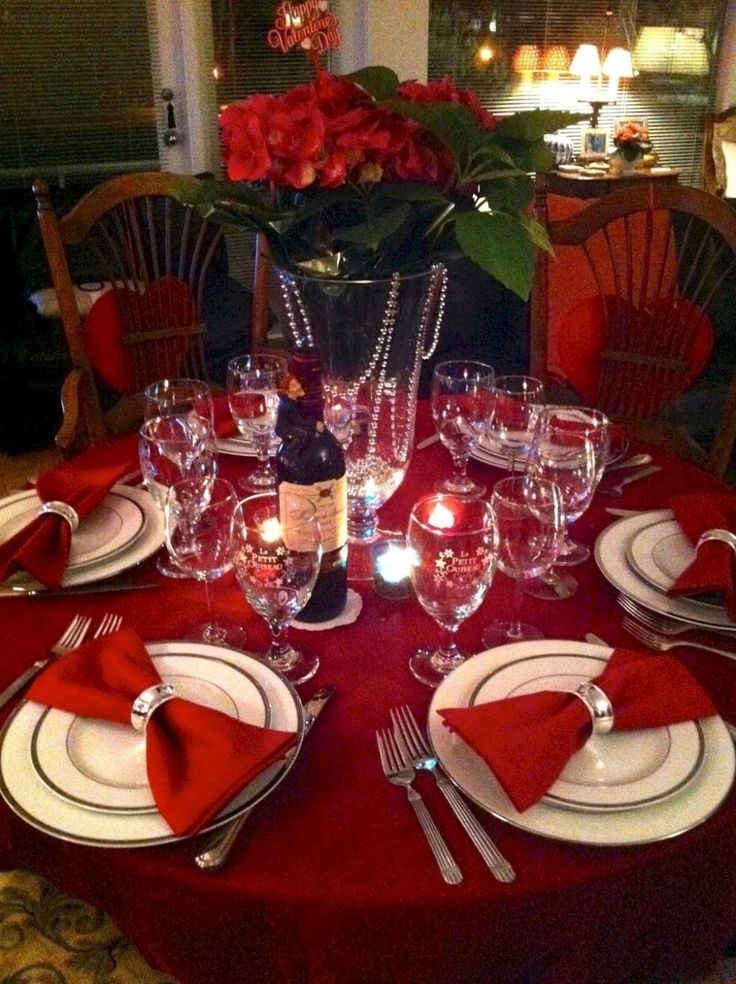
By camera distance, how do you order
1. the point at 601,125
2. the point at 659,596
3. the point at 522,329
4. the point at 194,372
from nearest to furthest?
the point at 659,596 < the point at 194,372 < the point at 522,329 < the point at 601,125

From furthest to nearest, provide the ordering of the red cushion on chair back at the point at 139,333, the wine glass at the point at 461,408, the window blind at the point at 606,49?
1. the window blind at the point at 606,49
2. the red cushion on chair back at the point at 139,333
3. the wine glass at the point at 461,408

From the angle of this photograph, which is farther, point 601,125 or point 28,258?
point 601,125

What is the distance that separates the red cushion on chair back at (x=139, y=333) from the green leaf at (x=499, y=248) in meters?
1.06

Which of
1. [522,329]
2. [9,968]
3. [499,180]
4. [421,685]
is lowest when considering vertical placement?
[9,968]

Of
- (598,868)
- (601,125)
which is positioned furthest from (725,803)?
(601,125)

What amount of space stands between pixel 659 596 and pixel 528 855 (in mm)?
397

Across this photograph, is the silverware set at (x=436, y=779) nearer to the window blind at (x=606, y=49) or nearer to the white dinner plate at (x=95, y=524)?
the white dinner plate at (x=95, y=524)

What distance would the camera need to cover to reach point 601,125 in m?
5.50

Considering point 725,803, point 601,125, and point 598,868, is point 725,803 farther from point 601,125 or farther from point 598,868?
point 601,125

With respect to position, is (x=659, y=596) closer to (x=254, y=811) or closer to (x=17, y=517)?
(x=254, y=811)

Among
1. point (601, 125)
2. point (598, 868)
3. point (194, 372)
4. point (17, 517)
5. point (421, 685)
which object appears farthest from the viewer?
point (601, 125)

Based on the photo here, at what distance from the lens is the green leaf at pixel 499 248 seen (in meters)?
0.89

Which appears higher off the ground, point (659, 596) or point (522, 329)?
point (659, 596)

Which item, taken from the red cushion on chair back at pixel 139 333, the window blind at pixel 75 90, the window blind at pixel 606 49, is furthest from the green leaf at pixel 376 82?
the window blind at pixel 606 49
